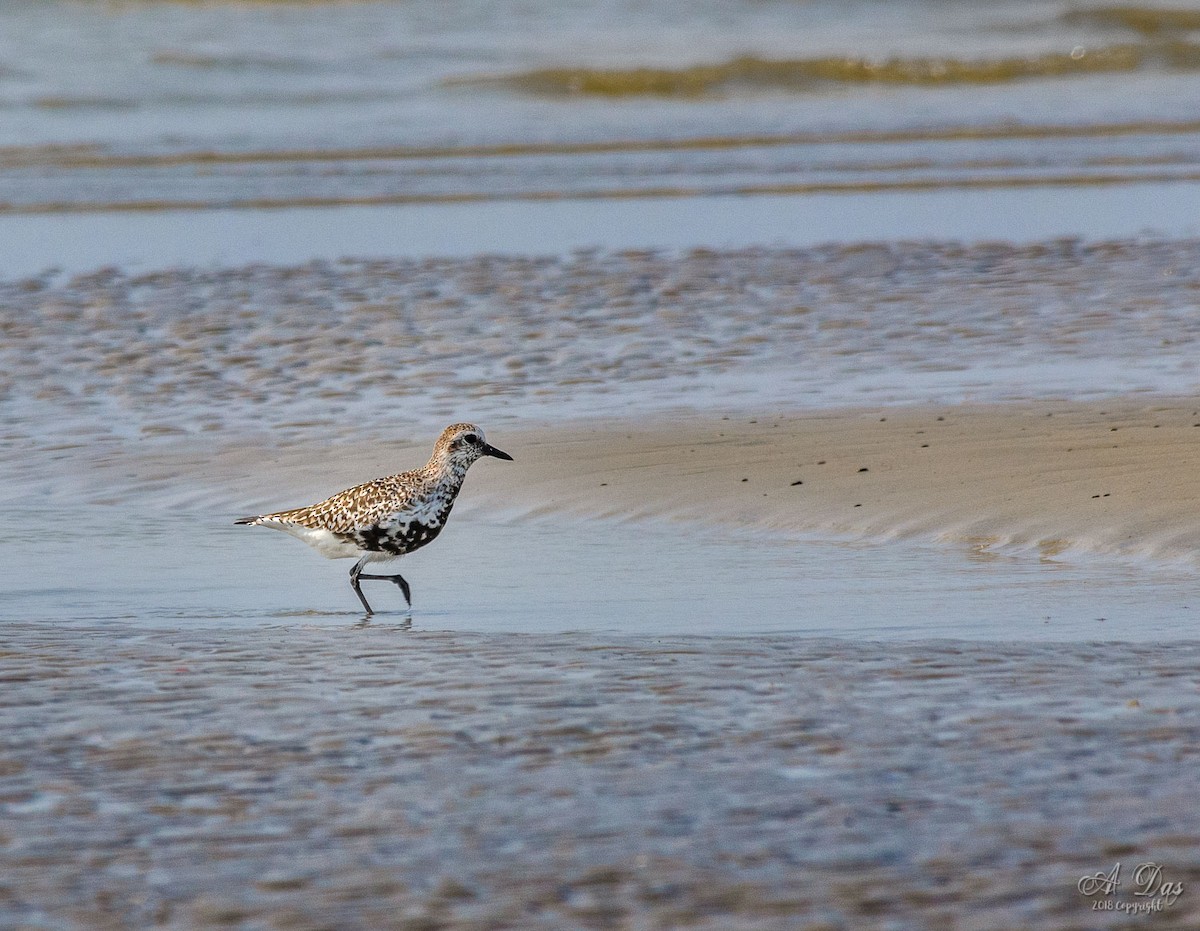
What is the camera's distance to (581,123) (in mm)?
30734

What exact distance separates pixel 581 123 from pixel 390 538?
2300cm

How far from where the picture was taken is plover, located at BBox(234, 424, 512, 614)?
8.44 meters

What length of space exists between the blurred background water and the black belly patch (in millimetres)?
9606

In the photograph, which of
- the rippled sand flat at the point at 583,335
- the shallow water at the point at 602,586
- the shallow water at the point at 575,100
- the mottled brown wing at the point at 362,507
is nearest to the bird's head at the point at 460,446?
the mottled brown wing at the point at 362,507

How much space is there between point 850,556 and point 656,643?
1.81 meters

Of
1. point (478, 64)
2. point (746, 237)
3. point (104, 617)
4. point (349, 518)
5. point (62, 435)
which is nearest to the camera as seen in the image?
point (104, 617)

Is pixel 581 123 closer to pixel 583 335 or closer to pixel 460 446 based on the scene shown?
pixel 583 335

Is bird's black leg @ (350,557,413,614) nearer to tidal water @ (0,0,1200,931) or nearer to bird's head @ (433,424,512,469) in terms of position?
tidal water @ (0,0,1200,931)

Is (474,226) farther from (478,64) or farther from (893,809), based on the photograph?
(478,64)

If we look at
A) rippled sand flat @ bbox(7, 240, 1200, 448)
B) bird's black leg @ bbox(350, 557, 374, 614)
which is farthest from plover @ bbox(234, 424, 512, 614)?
rippled sand flat @ bbox(7, 240, 1200, 448)

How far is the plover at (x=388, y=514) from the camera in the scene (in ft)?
27.7

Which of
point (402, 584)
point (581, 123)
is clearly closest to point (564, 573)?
point (402, 584)

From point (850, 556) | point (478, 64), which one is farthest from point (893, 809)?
point (478, 64)

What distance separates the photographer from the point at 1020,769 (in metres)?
5.41
